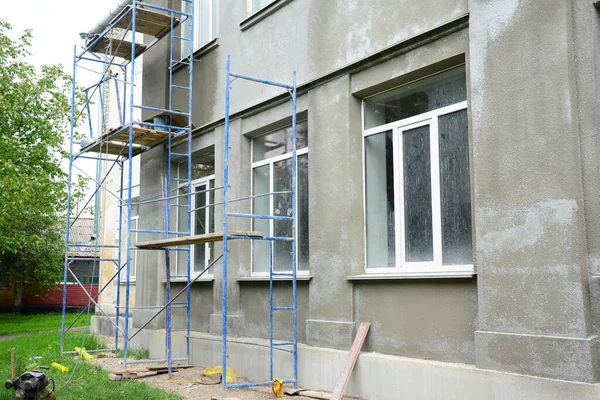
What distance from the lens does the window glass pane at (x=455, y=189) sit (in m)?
6.93

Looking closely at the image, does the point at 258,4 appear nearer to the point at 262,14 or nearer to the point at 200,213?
the point at 262,14

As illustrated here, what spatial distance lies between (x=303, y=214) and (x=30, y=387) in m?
4.13

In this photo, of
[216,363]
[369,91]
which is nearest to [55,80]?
[216,363]

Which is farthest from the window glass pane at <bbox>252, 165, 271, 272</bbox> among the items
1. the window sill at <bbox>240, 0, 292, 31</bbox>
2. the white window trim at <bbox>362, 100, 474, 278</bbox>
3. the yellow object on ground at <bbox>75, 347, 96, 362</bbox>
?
the yellow object on ground at <bbox>75, 347, 96, 362</bbox>

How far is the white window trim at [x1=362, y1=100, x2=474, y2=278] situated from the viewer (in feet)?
23.3

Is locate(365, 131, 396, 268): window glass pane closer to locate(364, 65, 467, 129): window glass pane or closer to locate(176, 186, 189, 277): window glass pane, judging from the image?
locate(364, 65, 467, 129): window glass pane

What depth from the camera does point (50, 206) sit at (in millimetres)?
21672

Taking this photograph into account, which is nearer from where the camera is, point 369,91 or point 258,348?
point 369,91

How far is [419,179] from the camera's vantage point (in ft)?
24.8

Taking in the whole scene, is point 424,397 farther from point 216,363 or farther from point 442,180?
point 216,363

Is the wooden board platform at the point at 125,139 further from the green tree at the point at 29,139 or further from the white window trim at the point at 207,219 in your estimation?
the green tree at the point at 29,139

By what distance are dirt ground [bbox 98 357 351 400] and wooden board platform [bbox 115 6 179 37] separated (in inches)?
232

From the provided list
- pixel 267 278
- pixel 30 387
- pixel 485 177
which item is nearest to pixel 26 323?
pixel 267 278

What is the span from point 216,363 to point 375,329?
3.61m
